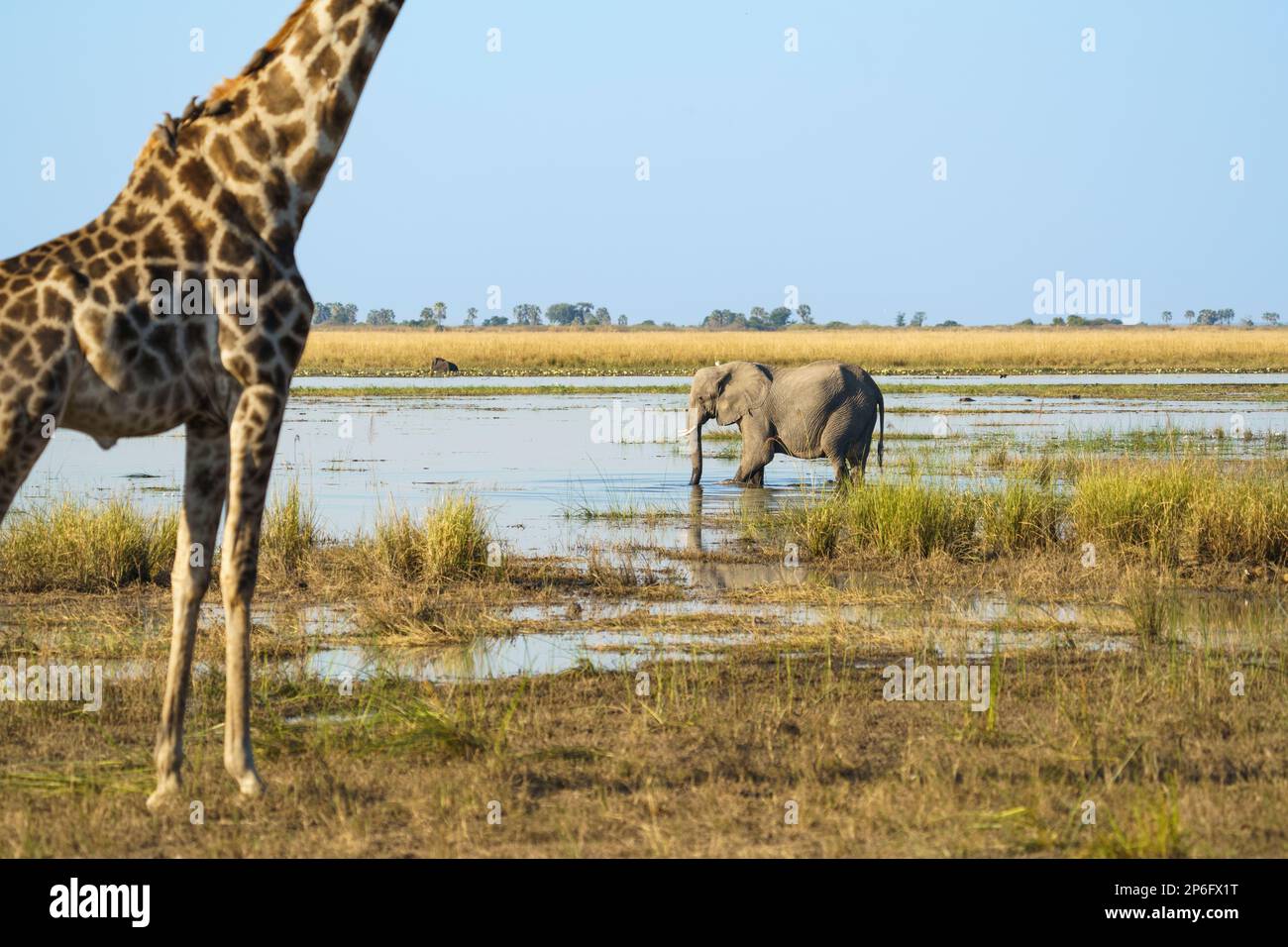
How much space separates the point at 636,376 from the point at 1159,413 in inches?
994

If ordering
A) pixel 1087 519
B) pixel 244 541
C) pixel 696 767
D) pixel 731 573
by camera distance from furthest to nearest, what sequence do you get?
pixel 1087 519, pixel 731 573, pixel 696 767, pixel 244 541

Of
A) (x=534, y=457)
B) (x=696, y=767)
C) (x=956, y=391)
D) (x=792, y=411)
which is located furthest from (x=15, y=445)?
(x=956, y=391)

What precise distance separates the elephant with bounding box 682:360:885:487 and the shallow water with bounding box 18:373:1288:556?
55 cm

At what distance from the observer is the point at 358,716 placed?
7.46 metres

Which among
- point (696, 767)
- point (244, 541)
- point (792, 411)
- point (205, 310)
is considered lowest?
point (696, 767)

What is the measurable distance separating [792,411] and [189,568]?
46.0ft

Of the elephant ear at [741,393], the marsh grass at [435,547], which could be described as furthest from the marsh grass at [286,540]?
the elephant ear at [741,393]

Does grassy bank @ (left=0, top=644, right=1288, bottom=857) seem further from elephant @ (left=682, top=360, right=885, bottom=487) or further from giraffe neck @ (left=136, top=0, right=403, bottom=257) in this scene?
elephant @ (left=682, top=360, right=885, bottom=487)

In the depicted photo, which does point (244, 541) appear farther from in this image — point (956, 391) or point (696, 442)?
point (956, 391)

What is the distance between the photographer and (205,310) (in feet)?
19.8

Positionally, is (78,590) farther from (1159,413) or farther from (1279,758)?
(1159,413)

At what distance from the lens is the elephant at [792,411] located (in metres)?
19.5

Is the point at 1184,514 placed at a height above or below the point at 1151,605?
above

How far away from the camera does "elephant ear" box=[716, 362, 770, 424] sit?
797 inches
